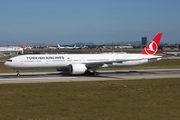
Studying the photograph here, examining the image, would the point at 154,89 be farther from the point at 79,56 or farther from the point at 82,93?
the point at 79,56

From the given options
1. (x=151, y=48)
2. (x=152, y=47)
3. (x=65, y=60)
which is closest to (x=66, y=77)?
(x=65, y=60)

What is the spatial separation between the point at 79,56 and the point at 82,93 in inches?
716

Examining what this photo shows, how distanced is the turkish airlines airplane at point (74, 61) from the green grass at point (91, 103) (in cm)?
1234

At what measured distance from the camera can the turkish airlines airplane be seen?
38.8 m

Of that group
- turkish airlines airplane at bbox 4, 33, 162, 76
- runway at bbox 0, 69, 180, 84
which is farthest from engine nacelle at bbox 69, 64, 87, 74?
runway at bbox 0, 69, 180, 84

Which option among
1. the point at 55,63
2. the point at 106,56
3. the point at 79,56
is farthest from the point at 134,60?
the point at 55,63

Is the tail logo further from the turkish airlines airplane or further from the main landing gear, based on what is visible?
the main landing gear

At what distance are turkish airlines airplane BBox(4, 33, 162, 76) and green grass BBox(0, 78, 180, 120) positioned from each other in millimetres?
12340

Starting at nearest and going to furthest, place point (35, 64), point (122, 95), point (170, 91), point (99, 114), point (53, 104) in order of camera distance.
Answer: point (99, 114), point (53, 104), point (122, 95), point (170, 91), point (35, 64)

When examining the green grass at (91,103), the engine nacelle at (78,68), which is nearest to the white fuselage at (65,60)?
the engine nacelle at (78,68)

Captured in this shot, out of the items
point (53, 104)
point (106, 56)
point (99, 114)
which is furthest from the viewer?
point (106, 56)

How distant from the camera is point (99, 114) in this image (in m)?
16.4

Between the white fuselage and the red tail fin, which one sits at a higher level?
the red tail fin

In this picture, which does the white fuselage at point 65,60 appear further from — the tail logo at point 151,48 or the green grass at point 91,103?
the green grass at point 91,103
